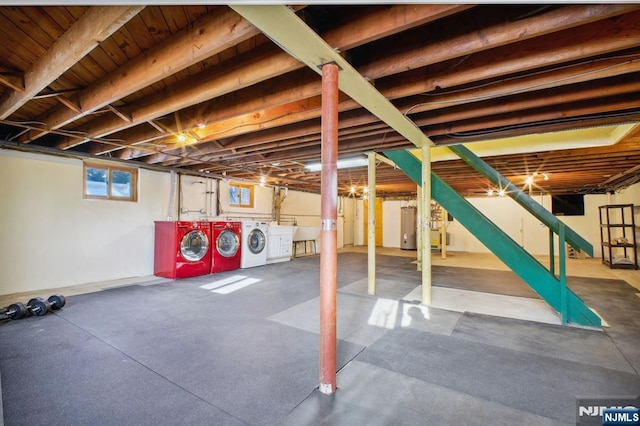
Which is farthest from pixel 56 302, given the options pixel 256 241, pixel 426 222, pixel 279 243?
pixel 426 222

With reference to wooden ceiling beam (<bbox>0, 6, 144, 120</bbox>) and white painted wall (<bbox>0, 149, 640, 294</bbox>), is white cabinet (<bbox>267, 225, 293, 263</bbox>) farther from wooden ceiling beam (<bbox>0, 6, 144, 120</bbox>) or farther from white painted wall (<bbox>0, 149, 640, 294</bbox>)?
wooden ceiling beam (<bbox>0, 6, 144, 120</bbox>)

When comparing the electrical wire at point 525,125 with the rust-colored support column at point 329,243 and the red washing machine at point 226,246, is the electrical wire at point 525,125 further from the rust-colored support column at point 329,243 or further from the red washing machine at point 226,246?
the red washing machine at point 226,246

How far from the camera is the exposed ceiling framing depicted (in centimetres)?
173

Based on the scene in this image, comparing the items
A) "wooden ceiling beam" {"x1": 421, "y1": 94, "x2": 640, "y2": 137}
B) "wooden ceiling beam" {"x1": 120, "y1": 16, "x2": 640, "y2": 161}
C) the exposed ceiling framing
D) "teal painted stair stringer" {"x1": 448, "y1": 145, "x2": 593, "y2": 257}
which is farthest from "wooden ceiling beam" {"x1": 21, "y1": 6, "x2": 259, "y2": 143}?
"teal painted stair stringer" {"x1": 448, "y1": 145, "x2": 593, "y2": 257}

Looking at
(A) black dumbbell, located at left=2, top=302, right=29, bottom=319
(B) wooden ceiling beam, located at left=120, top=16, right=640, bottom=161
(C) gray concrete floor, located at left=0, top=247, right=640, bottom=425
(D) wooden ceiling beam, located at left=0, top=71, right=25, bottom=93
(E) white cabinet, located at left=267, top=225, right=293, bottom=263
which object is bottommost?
(C) gray concrete floor, located at left=0, top=247, right=640, bottom=425

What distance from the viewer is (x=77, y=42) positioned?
6.15 ft

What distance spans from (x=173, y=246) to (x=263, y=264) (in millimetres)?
2416

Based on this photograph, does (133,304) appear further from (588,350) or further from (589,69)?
(589,69)

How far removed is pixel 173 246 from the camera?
17.5ft

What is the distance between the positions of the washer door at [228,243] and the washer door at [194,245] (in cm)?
38

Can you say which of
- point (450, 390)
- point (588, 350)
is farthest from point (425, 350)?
point (588, 350)

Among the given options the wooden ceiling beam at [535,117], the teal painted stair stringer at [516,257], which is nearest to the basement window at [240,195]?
the teal painted stair stringer at [516,257]

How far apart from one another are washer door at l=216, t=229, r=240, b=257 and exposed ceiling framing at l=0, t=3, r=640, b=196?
2.58 meters

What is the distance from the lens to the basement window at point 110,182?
512cm
